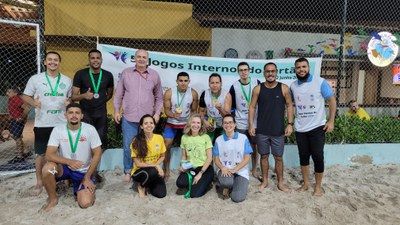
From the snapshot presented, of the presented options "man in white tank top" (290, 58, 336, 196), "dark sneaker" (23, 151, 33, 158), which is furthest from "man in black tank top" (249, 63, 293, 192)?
"dark sneaker" (23, 151, 33, 158)

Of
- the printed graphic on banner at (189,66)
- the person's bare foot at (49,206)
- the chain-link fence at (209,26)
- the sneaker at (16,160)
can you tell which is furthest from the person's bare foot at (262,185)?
the chain-link fence at (209,26)

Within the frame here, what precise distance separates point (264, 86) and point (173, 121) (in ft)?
4.35

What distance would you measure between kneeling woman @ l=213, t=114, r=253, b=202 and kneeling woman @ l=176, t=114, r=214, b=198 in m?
0.14

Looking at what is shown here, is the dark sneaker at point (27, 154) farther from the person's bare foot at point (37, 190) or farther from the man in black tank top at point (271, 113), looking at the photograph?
the man in black tank top at point (271, 113)

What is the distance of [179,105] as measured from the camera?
4.22m

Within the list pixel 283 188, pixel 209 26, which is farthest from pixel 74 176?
pixel 209 26

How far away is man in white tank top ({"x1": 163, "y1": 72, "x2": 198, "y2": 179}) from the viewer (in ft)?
13.7

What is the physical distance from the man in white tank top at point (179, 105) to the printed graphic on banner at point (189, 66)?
4.09ft

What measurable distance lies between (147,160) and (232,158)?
1054 millimetres

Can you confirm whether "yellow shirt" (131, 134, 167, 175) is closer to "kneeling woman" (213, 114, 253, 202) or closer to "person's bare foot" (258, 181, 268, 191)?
"kneeling woman" (213, 114, 253, 202)

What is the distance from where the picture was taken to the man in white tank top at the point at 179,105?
418cm

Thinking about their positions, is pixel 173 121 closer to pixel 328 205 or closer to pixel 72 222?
pixel 72 222

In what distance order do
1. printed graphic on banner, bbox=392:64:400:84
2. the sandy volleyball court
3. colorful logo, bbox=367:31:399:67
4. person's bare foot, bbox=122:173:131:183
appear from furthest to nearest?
printed graphic on banner, bbox=392:64:400:84 → colorful logo, bbox=367:31:399:67 → person's bare foot, bbox=122:173:131:183 → the sandy volleyball court

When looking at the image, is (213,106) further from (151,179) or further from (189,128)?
(151,179)
